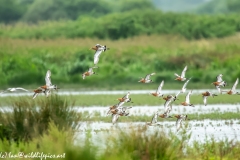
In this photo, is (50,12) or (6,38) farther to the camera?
(50,12)

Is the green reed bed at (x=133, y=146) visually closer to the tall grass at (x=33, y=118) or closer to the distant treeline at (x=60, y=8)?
the tall grass at (x=33, y=118)

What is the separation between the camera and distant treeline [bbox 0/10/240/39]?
35656mm

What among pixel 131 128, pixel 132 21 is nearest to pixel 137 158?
→ pixel 131 128

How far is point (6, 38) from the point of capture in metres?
31.0

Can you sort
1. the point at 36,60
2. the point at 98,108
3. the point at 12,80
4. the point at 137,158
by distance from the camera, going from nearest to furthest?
the point at 137,158 → the point at 98,108 → the point at 12,80 → the point at 36,60

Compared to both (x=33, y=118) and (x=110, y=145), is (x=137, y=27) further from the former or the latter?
(x=110, y=145)

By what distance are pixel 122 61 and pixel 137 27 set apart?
15.1ft

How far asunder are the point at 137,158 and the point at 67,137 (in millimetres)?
1045

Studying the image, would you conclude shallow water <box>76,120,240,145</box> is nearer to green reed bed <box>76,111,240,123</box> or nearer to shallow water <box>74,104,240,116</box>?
green reed bed <box>76,111,240,123</box>

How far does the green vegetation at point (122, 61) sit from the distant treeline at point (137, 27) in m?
1.54

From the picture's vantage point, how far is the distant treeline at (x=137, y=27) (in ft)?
117

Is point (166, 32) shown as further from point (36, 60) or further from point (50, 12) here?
point (50, 12)

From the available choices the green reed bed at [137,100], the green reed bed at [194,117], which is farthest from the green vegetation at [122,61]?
the green reed bed at [194,117]

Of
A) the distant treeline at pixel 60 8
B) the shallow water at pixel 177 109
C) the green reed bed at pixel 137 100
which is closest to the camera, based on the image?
the shallow water at pixel 177 109
